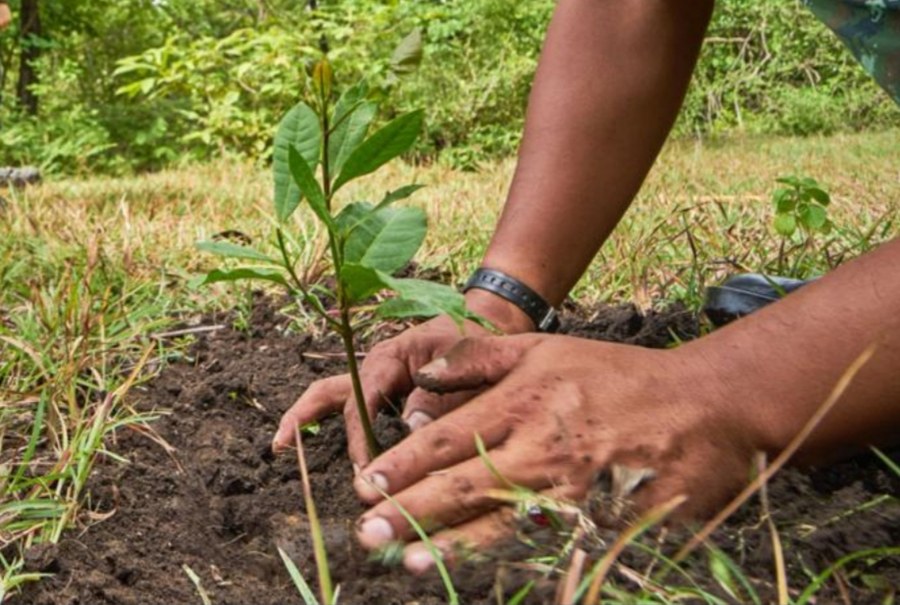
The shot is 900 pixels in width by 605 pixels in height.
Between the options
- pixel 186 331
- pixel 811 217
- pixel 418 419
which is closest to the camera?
pixel 418 419

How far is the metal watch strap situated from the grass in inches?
21.7

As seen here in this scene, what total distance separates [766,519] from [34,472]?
3.17ft

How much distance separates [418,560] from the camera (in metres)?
1.08

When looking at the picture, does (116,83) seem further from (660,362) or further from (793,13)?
(660,362)

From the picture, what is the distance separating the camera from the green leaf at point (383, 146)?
3.92 feet

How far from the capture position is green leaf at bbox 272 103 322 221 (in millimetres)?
1250

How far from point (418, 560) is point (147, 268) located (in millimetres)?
1697

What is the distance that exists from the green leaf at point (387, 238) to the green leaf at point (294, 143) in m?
0.08

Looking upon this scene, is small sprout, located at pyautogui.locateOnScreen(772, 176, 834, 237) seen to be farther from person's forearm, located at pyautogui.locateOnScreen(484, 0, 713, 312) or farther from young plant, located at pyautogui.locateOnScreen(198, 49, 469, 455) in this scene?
young plant, located at pyautogui.locateOnScreen(198, 49, 469, 455)

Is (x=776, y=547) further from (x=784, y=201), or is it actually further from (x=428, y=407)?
(x=784, y=201)

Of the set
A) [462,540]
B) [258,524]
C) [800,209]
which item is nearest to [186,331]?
[258,524]

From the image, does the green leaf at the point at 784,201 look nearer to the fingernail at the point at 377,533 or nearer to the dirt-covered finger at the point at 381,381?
the dirt-covered finger at the point at 381,381

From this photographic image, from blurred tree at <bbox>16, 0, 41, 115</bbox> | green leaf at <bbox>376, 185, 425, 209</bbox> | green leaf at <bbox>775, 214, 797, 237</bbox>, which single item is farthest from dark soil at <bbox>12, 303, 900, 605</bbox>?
blurred tree at <bbox>16, 0, 41, 115</bbox>

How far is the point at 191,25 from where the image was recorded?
54.2 feet
